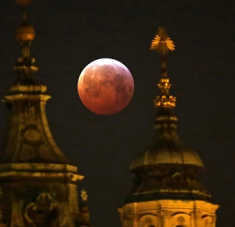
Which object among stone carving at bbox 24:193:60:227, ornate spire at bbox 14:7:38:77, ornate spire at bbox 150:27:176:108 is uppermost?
ornate spire at bbox 150:27:176:108

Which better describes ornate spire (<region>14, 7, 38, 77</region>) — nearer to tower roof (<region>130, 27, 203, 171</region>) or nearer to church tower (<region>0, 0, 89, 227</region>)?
church tower (<region>0, 0, 89, 227</region>)

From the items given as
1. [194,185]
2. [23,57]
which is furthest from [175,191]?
[23,57]

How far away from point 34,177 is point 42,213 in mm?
1558

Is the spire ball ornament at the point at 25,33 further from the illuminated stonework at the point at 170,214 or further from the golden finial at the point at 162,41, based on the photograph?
the golden finial at the point at 162,41

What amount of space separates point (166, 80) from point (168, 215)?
1099 centimetres

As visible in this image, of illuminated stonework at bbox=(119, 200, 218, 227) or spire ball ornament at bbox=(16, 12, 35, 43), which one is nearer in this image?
spire ball ornament at bbox=(16, 12, 35, 43)

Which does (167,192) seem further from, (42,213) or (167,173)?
(42,213)

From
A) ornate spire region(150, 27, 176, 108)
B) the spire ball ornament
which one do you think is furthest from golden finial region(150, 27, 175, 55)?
the spire ball ornament

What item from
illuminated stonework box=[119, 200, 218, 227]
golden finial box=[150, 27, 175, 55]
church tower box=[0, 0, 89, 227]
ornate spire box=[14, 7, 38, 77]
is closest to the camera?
church tower box=[0, 0, 89, 227]

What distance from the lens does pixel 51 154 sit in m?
105

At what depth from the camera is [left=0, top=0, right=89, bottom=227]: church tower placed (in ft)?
339

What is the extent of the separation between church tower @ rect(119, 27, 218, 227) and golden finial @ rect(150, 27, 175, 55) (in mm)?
6336

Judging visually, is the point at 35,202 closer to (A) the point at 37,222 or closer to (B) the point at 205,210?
(A) the point at 37,222

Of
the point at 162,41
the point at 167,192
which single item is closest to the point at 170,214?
the point at 167,192
